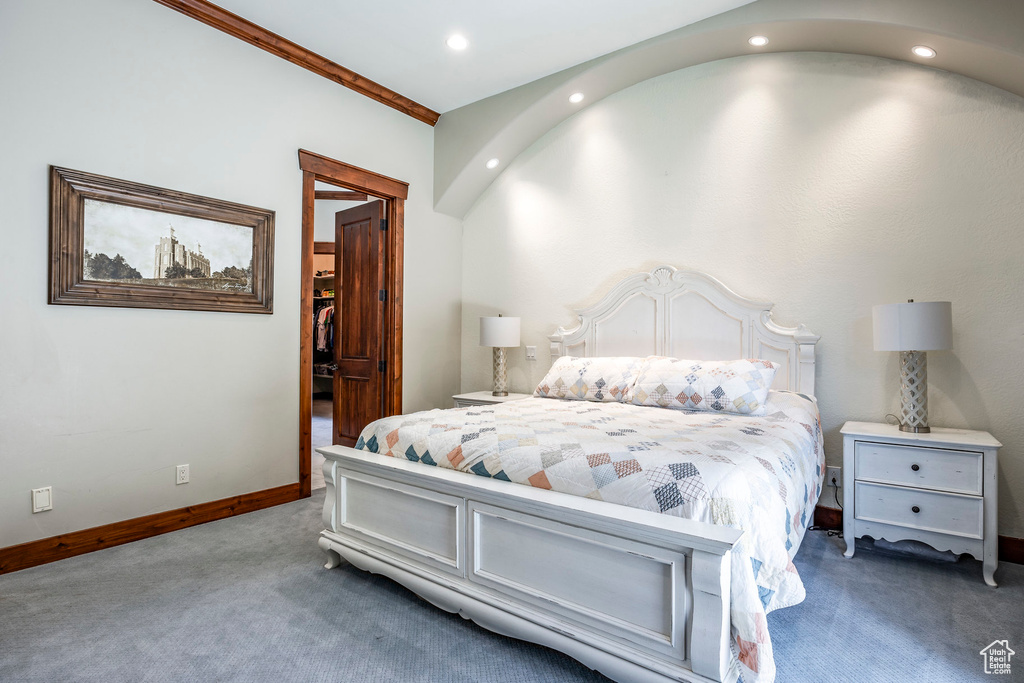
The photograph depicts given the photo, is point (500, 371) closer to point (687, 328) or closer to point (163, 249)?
point (687, 328)

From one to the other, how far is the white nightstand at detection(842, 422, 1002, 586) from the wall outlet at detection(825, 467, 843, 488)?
50 centimetres

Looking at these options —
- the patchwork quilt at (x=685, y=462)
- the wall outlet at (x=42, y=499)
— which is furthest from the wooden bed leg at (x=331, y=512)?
the wall outlet at (x=42, y=499)

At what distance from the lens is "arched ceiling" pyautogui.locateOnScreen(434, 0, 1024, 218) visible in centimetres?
252

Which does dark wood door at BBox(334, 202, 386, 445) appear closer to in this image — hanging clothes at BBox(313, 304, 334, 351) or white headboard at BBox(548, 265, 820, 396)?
white headboard at BBox(548, 265, 820, 396)

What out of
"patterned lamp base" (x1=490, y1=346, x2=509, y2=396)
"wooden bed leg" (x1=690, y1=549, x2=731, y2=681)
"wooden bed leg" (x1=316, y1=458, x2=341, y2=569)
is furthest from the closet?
"wooden bed leg" (x1=690, y1=549, x2=731, y2=681)

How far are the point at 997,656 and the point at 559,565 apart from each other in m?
1.53

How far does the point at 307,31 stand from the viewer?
11.0ft

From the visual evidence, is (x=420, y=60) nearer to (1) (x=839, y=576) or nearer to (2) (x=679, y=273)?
(2) (x=679, y=273)

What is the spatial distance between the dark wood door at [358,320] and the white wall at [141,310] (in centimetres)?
73

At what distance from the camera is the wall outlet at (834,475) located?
10.2 feet

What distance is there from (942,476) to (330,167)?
4.05 m

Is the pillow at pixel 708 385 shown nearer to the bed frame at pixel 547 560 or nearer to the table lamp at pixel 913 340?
the table lamp at pixel 913 340

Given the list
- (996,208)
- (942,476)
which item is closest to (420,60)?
(996,208)

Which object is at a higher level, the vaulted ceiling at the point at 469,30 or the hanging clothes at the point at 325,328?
the vaulted ceiling at the point at 469,30
